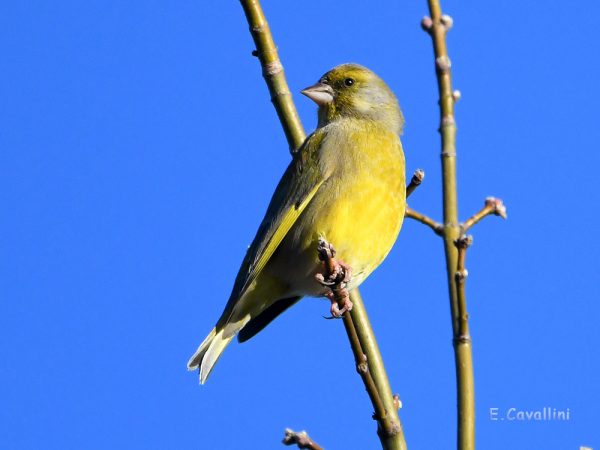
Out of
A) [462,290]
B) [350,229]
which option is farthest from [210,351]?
[462,290]

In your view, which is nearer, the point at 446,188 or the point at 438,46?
the point at 446,188

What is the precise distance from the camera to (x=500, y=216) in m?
3.33

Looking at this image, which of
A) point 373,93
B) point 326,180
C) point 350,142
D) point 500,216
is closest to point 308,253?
point 326,180

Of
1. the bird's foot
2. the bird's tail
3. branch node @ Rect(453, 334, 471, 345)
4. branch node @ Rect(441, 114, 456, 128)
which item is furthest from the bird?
branch node @ Rect(453, 334, 471, 345)

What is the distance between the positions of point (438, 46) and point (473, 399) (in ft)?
4.41

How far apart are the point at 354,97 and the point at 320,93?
0.21m

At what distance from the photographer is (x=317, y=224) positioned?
4246 millimetres

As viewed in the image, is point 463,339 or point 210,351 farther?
point 210,351

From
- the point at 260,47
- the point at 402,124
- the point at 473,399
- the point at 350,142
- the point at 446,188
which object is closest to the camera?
the point at 473,399

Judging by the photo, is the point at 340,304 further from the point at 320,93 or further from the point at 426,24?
the point at 320,93

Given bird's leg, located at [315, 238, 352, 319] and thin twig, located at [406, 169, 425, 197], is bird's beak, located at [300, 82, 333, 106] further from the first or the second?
bird's leg, located at [315, 238, 352, 319]

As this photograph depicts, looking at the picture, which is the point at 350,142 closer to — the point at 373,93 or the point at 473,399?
the point at 373,93

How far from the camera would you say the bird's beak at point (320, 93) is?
17.3 feet

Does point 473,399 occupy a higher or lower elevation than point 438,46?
lower
